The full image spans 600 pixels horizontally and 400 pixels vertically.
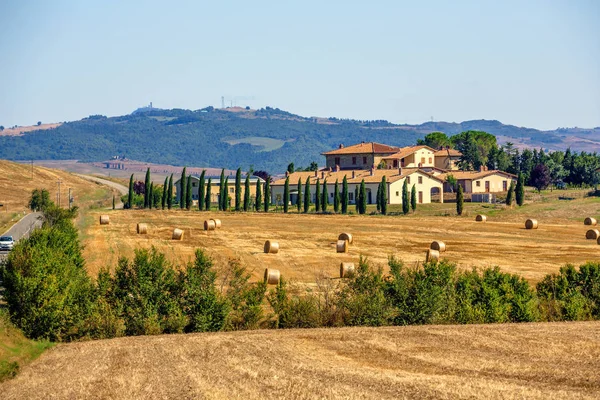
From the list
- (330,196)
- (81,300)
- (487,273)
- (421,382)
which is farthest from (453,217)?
(421,382)

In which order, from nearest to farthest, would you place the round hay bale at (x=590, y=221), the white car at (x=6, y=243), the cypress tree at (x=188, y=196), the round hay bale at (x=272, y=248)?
1. the round hay bale at (x=272, y=248)
2. the white car at (x=6, y=243)
3. the round hay bale at (x=590, y=221)
4. the cypress tree at (x=188, y=196)

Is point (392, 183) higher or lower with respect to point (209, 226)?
higher

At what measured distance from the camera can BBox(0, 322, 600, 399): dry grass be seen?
22.3 meters

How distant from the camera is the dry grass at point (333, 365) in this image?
22.3 metres

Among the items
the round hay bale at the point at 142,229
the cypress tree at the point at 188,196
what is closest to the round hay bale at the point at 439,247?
the round hay bale at the point at 142,229

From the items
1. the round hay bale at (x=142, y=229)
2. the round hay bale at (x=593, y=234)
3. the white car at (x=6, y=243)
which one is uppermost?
the round hay bale at (x=593, y=234)

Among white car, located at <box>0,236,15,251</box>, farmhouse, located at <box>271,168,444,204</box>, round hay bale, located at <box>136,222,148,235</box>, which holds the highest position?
farmhouse, located at <box>271,168,444,204</box>

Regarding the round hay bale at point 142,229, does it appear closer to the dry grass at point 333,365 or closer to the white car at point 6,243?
the white car at point 6,243

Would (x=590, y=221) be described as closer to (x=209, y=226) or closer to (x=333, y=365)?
(x=209, y=226)

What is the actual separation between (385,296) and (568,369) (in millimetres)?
10333

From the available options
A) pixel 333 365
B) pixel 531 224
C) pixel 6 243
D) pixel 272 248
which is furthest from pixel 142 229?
pixel 333 365

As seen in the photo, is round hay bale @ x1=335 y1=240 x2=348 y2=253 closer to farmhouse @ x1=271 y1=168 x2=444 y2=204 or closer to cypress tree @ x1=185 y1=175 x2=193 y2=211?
farmhouse @ x1=271 y1=168 x2=444 y2=204

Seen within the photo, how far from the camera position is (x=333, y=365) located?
25.3 m

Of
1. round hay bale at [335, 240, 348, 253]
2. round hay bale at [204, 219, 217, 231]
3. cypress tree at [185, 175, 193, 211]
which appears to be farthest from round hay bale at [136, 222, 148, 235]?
cypress tree at [185, 175, 193, 211]
